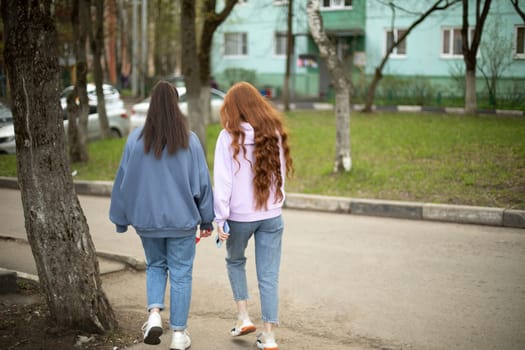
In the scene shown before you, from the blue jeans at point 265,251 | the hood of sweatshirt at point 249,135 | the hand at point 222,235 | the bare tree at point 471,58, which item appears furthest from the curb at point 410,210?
the bare tree at point 471,58

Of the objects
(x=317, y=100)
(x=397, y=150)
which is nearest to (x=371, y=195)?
(x=397, y=150)

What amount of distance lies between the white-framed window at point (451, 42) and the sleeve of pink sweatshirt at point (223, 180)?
95.6ft

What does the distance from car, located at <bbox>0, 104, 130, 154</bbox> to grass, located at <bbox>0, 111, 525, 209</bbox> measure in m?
0.82

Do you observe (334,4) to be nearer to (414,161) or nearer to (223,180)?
(414,161)

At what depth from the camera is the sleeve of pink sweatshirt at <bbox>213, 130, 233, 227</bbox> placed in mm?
4598

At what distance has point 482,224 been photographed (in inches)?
358

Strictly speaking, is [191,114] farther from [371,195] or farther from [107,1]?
[107,1]

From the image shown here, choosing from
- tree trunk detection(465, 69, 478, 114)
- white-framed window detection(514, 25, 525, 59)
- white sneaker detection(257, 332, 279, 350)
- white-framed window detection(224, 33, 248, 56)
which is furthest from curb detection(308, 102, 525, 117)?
white-framed window detection(224, 33, 248, 56)

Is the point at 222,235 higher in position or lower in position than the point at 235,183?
lower

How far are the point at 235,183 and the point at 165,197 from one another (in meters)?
0.50

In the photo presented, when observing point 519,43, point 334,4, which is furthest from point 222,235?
→ point 334,4

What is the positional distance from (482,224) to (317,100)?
27.1 meters

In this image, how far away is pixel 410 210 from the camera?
962cm

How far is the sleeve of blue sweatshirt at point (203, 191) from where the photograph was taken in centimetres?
461
